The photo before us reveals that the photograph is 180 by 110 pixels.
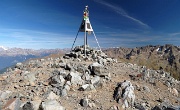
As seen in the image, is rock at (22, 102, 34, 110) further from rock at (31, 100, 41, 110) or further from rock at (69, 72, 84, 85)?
rock at (69, 72, 84, 85)

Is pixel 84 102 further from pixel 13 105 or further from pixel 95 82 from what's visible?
pixel 13 105

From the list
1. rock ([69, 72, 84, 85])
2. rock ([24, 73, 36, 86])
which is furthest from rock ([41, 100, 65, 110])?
rock ([24, 73, 36, 86])

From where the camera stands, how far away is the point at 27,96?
16.2 meters

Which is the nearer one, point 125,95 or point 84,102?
point 84,102

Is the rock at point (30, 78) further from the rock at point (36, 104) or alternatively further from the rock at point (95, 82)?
the rock at point (95, 82)

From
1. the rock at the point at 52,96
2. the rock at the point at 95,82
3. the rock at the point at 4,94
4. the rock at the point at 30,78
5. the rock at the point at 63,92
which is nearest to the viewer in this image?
the rock at the point at 4,94

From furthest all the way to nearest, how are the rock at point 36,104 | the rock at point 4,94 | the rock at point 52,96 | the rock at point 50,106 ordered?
the rock at point 52,96
the rock at point 4,94
the rock at point 36,104
the rock at point 50,106

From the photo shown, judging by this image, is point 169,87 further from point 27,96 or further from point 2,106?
point 2,106

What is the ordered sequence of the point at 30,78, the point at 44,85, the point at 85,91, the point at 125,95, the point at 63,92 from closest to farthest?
the point at 63,92 → the point at 125,95 → the point at 85,91 → the point at 44,85 → the point at 30,78

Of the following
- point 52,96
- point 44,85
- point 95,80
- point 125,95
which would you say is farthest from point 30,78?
point 125,95

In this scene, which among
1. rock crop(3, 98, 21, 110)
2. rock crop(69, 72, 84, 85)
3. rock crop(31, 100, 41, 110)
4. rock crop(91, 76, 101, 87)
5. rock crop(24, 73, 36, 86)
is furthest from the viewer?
rock crop(24, 73, 36, 86)

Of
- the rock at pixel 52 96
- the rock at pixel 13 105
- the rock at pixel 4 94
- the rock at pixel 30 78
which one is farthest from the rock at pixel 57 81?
the rock at pixel 13 105

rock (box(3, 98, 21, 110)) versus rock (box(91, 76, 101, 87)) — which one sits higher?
rock (box(91, 76, 101, 87))

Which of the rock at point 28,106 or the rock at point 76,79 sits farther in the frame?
the rock at point 76,79
